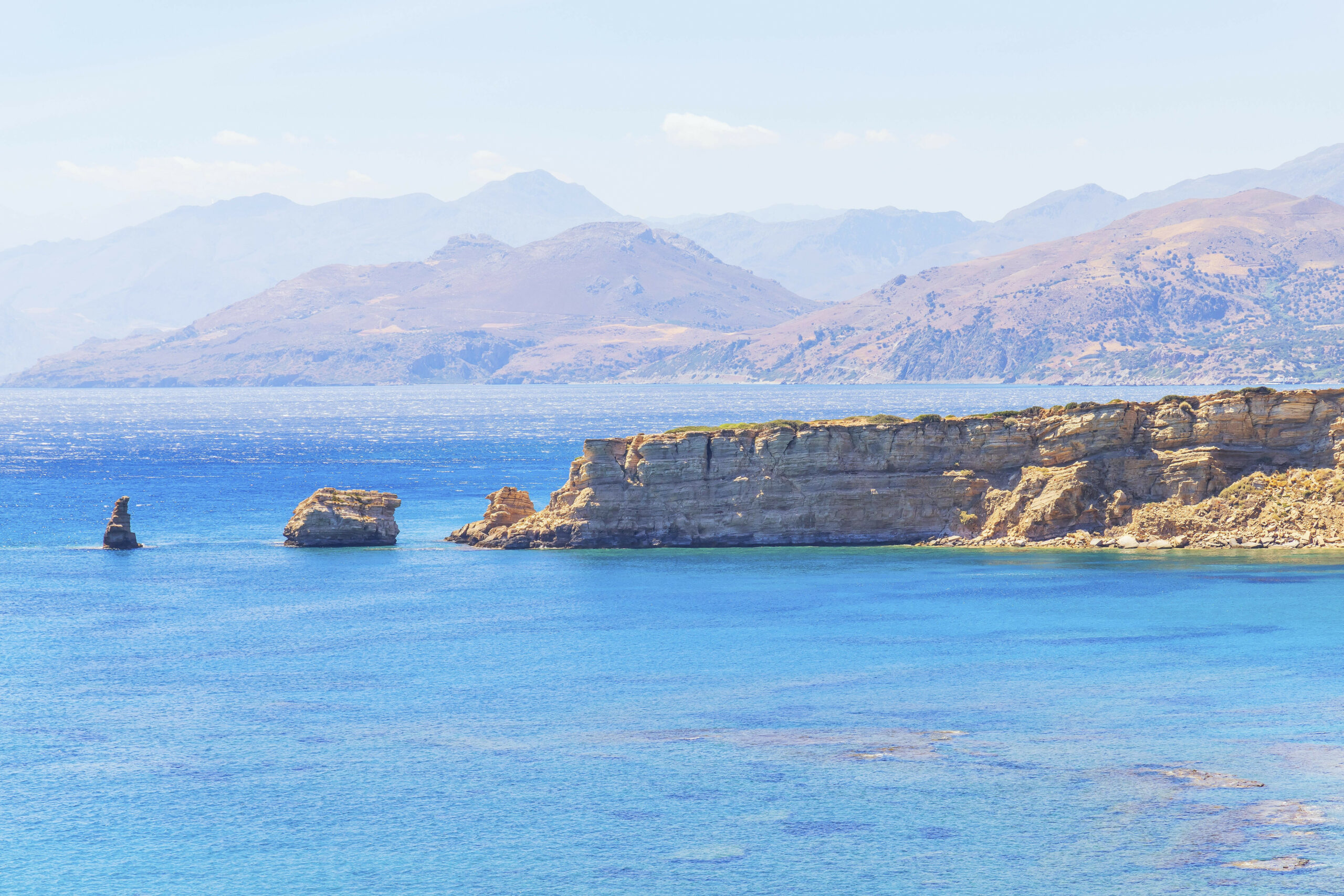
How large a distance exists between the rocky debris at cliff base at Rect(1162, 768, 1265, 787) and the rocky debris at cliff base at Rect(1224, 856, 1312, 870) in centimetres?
601

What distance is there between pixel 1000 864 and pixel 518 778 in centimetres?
1529

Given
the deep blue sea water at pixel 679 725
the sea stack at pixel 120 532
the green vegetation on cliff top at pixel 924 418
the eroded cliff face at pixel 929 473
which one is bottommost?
the deep blue sea water at pixel 679 725

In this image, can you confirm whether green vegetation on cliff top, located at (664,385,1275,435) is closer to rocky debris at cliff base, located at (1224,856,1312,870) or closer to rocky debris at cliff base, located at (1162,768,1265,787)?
rocky debris at cliff base, located at (1162,768,1265,787)

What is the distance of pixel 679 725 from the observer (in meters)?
49.1

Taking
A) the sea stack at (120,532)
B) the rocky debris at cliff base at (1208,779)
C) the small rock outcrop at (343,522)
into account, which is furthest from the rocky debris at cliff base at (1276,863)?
the sea stack at (120,532)

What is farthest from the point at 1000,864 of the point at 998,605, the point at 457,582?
the point at 457,582

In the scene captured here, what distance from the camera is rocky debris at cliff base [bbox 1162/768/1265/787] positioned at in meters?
40.3

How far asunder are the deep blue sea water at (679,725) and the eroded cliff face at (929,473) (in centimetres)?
366

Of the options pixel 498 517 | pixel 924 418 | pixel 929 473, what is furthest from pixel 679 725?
pixel 498 517

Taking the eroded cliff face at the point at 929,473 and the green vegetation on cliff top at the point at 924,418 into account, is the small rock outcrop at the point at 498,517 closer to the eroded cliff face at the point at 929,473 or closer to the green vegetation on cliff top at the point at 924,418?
the eroded cliff face at the point at 929,473

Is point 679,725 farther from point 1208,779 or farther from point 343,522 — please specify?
point 343,522

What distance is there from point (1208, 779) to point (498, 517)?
67.2m

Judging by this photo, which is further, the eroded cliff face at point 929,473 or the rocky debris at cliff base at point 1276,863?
the eroded cliff face at point 929,473

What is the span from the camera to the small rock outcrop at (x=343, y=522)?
100 metres
